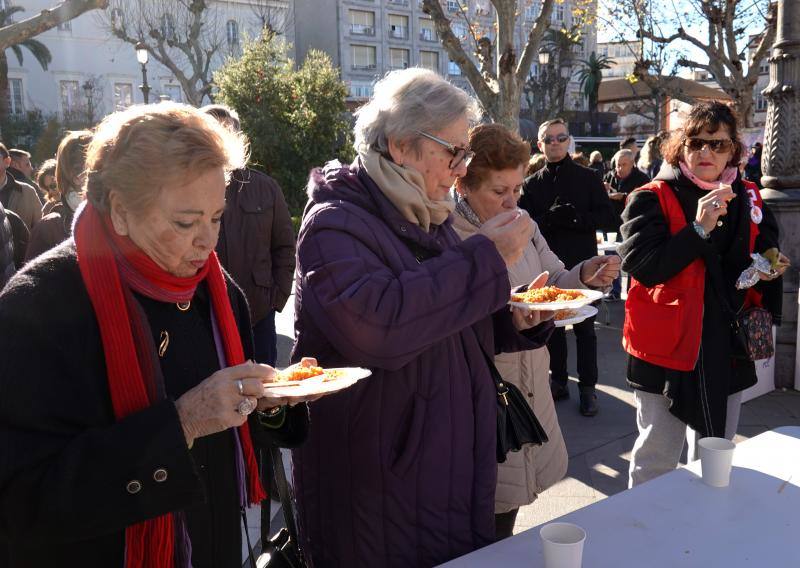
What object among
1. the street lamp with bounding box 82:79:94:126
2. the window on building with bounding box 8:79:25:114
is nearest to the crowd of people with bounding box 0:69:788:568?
the street lamp with bounding box 82:79:94:126

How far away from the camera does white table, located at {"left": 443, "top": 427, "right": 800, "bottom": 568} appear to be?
1644 mm

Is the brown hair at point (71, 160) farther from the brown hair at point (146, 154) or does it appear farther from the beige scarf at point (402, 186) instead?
the beige scarf at point (402, 186)

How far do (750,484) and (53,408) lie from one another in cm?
185

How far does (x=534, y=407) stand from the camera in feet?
8.58

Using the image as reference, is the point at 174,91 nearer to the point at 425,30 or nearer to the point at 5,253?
the point at 425,30

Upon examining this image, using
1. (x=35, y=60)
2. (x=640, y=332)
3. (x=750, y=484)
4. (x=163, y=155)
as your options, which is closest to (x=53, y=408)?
(x=163, y=155)

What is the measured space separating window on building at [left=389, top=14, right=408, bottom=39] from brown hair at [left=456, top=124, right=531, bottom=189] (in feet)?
166

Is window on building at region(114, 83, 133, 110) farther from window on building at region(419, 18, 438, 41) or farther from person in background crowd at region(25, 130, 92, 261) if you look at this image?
person in background crowd at region(25, 130, 92, 261)

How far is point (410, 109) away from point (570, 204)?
370cm

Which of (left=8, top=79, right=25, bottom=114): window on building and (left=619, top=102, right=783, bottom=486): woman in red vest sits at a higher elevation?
(left=8, top=79, right=25, bottom=114): window on building

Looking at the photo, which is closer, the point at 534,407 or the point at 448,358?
the point at 448,358

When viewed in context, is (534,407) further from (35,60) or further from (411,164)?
(35,60)

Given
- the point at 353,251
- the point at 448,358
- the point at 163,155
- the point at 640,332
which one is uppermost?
the point at 163,155

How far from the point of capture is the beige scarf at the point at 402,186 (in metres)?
1.84
